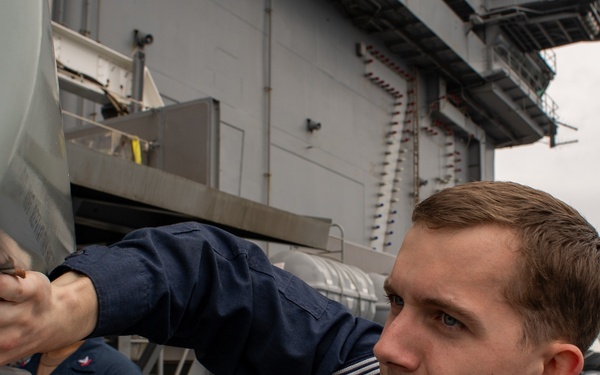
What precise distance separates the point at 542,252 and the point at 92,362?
2.42 m

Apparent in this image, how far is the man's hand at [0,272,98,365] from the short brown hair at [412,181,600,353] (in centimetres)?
67

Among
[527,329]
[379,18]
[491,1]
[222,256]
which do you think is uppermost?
[491,1]

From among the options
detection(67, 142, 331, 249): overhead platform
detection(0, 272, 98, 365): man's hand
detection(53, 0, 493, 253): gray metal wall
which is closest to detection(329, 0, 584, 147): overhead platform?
detection(53, 0, 493, 253): gray metal wall

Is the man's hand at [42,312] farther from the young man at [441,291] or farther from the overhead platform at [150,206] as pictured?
the overhead platform at [150,206]

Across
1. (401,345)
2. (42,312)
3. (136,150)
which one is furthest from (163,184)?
(42,312)

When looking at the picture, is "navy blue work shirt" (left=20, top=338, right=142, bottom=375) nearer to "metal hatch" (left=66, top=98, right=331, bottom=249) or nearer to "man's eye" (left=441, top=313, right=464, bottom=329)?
"metal hatch" (left=66, top=98, right=331, bottom=249)

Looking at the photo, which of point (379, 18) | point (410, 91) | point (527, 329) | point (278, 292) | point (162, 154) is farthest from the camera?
point (410, 91)

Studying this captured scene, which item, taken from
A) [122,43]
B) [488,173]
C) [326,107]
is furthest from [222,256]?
[488,173]

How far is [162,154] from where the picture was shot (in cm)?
681

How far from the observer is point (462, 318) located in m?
1.22

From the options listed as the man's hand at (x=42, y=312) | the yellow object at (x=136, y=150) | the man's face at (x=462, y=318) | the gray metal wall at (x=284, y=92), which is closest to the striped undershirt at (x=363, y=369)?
the man's face at (x=462, y=318)

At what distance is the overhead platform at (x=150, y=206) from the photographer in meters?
4.95

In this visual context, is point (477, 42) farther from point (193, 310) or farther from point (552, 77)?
point (193, 310)

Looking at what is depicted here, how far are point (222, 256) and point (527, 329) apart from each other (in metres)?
0.57
